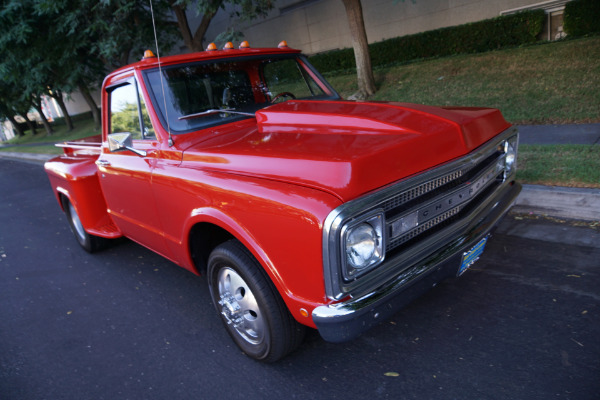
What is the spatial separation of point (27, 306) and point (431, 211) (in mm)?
3959

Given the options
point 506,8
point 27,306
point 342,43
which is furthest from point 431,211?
point 342,43

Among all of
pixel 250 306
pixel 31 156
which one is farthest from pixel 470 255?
→ pixel 31 156

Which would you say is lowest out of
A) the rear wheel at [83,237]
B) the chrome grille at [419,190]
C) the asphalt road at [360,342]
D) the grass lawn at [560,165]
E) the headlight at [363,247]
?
the asphalt road at [360,342]

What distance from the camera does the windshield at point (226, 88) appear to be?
128 inches

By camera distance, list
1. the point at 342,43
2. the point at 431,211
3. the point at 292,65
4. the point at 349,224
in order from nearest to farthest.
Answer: the point at 349,224
the point at 431,211
the point at 292,65
the point at 342,43

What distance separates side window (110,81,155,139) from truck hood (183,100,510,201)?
2.23 ft

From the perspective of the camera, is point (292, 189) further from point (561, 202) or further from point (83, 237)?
point (83, 237)

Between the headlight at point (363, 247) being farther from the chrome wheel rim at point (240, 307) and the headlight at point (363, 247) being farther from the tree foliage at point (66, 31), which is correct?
the tree foliage at point (66, 31)

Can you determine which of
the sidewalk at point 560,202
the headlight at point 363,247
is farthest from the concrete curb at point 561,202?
the headlight at point 363,247

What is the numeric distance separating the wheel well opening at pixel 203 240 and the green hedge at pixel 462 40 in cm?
1142

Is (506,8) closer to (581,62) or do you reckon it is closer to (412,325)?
(581,62)

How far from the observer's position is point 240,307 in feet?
9.00

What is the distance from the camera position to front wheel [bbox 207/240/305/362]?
2451mm

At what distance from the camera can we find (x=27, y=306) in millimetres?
4164
